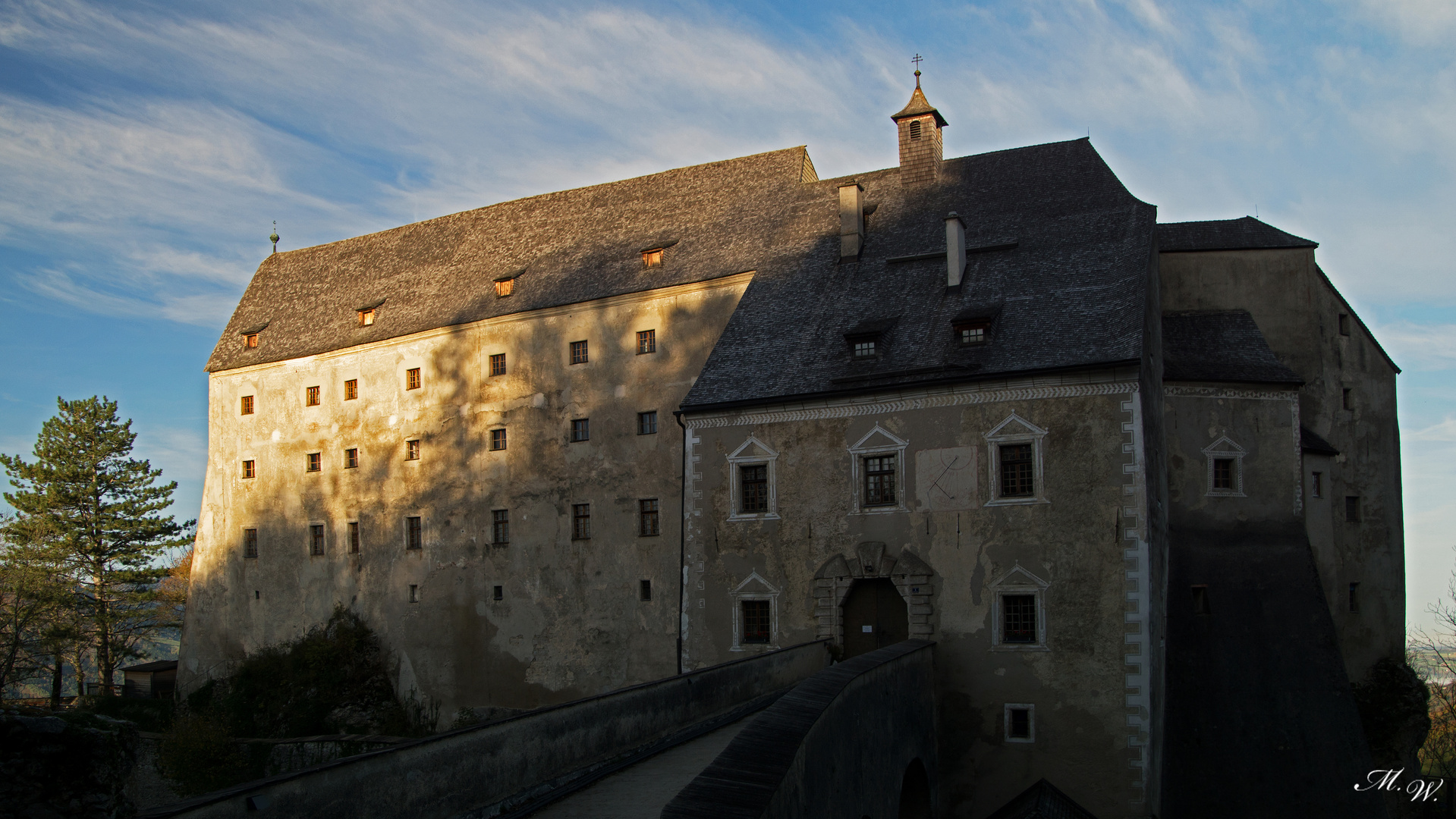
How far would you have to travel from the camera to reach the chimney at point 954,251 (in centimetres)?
2505

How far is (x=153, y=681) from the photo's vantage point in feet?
136

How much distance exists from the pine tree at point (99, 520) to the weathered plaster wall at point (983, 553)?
30.3 meters

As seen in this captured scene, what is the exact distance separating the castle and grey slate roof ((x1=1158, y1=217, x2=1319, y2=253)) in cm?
12

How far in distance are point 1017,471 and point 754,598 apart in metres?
6.12

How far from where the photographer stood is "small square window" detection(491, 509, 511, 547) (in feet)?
105

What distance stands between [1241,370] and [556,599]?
59.0 ft

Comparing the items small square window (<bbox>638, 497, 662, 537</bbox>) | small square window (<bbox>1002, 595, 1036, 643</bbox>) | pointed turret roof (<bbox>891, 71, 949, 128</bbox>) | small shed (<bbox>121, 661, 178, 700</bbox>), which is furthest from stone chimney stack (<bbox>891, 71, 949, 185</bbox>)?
small shed (<bbox>121, 661, 178, 700</bbox>)

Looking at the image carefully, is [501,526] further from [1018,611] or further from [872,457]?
[1018,611]

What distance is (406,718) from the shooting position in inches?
1300

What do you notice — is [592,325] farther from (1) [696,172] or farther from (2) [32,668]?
(2) [32,668]

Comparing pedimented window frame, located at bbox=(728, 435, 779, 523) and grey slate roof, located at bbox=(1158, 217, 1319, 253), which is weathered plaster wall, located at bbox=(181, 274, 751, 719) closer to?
pedimented window frame, located at bbox=(728, 435, 779, 523)

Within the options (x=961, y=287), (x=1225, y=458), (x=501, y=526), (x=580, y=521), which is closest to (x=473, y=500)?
(x=501, y=526)

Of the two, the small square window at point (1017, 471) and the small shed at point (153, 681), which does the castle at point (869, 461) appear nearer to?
the small square window at point (1017, 471)

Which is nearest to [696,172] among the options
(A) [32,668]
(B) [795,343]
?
(B) [795,343]
